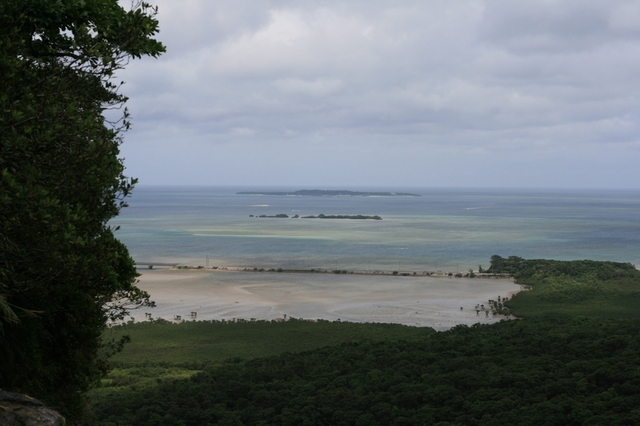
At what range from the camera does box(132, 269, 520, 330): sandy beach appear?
1660 inches

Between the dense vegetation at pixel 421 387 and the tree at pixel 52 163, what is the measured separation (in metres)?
10.0

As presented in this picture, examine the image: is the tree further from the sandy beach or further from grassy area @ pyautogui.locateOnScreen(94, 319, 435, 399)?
the sandy beach

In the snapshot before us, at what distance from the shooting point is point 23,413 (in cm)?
762

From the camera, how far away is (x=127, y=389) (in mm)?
24688

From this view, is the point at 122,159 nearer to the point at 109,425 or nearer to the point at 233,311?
the point at 109,425

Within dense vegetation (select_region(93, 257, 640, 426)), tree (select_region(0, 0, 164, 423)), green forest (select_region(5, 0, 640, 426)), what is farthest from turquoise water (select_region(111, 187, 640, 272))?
tree (select_region(0, 0, 164, 423))

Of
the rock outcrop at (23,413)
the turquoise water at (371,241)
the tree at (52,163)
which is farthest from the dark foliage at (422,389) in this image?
the turquoise water at (371,241)

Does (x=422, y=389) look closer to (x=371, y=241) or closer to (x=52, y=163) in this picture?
(x=52, y=163)

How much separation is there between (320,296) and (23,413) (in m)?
42.3

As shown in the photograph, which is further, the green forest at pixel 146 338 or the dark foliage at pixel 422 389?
the dark foliage at pixel 422 389

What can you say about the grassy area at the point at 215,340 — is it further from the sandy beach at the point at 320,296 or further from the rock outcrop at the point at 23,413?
the rock outcrop at the point at 23,413

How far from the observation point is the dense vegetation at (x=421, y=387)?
19500 mm

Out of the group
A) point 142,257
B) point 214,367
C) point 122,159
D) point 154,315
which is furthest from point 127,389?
point 142,257

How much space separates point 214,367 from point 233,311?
15361mm
